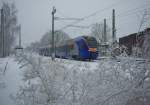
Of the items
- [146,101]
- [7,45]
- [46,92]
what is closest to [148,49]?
[146,101]

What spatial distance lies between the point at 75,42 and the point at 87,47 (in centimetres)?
181

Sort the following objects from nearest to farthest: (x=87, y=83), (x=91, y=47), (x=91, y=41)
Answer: (x=87, y=83) → (x=91, y=47) → (x=91, y=41)

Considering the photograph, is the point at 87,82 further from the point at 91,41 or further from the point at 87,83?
the point at 91,41

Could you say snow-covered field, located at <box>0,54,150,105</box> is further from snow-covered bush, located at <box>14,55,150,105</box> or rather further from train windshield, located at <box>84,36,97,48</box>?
train windshield, located at <box>84,36,97,48</box>

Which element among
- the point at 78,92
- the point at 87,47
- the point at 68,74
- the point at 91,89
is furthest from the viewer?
the point at 87,47

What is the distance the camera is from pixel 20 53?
7.14 m

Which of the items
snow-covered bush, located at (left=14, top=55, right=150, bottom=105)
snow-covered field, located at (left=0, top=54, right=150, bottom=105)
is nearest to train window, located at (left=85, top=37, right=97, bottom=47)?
snow-covered bush, located at (left=14, top=55, right=150, bottom=105)

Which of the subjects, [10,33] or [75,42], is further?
[10,33]

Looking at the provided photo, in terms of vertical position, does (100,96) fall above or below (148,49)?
below

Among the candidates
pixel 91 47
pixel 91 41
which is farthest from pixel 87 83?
pixel 91 41

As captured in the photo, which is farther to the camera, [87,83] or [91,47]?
[91,47]

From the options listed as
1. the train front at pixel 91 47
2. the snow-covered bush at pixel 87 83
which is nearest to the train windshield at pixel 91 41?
the train front at pixel 91 47

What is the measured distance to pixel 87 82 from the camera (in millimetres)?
5691

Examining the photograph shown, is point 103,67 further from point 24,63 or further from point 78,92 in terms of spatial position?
point 24,63
